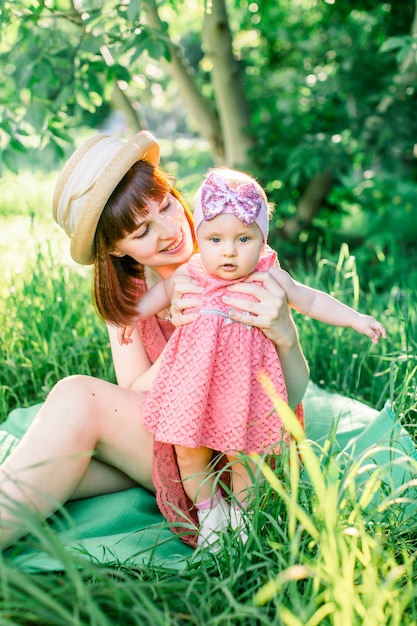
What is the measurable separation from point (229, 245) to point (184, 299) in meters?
0.20

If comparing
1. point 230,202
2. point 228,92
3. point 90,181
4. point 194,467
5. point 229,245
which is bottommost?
point 194,467

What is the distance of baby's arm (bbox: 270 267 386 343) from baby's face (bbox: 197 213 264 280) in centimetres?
15

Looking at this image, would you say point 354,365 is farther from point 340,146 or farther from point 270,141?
point 270,141

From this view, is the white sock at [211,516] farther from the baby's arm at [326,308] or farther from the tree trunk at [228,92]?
the tree trunk at [228,92]

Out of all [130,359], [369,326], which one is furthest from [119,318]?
[369,326]

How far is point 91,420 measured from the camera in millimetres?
1876

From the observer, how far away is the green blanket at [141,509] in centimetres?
162

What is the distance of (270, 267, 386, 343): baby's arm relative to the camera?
1.89 meters

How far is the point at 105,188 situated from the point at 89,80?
1.40 meters

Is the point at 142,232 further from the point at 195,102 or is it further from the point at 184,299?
the point at 195,102

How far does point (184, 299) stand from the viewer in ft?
6.11

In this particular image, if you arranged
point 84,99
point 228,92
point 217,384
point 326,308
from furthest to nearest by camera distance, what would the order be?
point 228,92 < point 84,99 < point 326,308 < point 217,384

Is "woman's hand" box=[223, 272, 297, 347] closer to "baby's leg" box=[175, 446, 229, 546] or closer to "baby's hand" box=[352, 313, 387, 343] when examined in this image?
"baby's hand" box=[352, 313, 387, 343]

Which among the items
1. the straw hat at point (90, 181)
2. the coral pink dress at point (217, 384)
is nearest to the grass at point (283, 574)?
the coral pink dress at point (217, 384)
